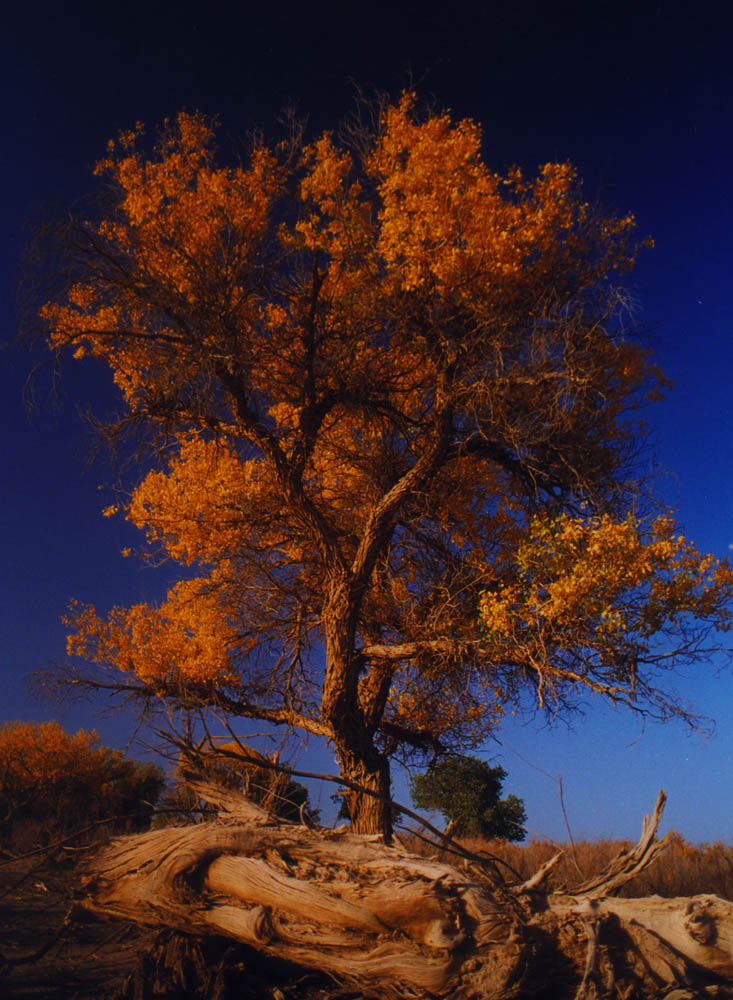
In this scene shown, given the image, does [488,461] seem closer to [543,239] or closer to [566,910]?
[543,239]

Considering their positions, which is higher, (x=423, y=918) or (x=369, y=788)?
(x=369, y=788)

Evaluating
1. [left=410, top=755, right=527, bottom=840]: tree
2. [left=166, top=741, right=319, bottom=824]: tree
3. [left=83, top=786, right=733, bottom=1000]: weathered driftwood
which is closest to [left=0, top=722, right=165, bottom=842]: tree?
[left=410, top=755, right=527, bottom=840]: tree

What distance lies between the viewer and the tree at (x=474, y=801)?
1877cm

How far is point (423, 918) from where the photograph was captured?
4555 mm

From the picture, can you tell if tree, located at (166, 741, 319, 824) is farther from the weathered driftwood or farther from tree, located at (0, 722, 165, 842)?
tree, located at (0, 722, 165, 842)

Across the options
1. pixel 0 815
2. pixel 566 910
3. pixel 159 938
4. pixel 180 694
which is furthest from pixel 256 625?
pixel 0 815

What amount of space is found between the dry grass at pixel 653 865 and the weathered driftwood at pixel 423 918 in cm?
473

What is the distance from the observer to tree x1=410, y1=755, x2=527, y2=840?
61.6 feet

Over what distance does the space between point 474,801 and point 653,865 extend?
284 inches

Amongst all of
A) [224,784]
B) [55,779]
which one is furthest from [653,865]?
[55,779]

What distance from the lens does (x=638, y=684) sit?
8.59m

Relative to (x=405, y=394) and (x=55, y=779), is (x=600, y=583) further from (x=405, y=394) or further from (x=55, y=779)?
(x=55, y=779)

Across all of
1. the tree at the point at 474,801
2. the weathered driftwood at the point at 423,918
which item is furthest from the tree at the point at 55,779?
the weathered driftwood at the point at 423,918

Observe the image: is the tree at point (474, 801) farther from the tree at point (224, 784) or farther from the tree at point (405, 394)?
the tree at point (224, 784)
